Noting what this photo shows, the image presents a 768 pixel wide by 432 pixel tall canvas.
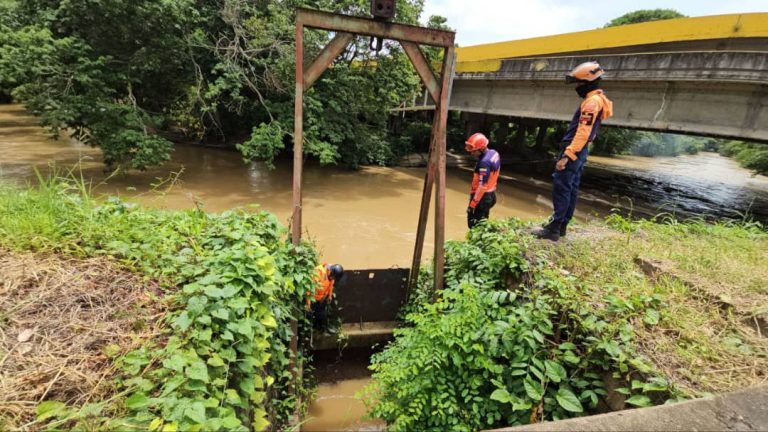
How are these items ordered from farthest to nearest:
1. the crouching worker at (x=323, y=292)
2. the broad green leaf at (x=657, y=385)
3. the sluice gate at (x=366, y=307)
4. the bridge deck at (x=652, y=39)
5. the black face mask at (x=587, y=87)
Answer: the bridge deck at (x=652, y=39), the sluice gate at (x=366, y=307), the crouching worker at (x=323, y=292), the black face mask at (x=587, y=87), the broad green leaf at (x=657, y=385)

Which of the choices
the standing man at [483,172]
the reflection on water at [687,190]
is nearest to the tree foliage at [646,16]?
the reflection on water at [687,190]

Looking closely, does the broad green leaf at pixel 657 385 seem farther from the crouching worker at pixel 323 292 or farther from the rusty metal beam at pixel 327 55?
the rusty metal beam at pixel 327 55

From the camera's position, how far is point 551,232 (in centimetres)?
400

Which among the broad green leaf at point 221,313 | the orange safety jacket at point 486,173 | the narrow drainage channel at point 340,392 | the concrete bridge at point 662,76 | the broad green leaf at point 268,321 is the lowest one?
the narrow drainage channel at point 340,392

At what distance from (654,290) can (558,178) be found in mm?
1362

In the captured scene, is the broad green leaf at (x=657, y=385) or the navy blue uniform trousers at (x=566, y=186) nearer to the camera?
the broad green leaf at (x=657, y=385)

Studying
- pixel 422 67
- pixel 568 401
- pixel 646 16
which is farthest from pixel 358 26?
pixel 646 16

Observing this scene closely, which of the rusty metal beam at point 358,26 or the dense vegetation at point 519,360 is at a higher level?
the rusty metal beam at point 358,26

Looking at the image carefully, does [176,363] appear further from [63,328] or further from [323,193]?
[323,193]

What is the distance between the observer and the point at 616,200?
46.0ft

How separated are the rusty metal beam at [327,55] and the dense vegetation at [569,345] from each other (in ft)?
8.08

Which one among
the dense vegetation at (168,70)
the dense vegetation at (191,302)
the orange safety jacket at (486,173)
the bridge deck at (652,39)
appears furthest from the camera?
the dense vegetation at (168,70)

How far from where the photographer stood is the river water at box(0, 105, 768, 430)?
631 centimetres

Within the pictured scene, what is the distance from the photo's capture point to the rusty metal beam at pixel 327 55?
11.6 feet
